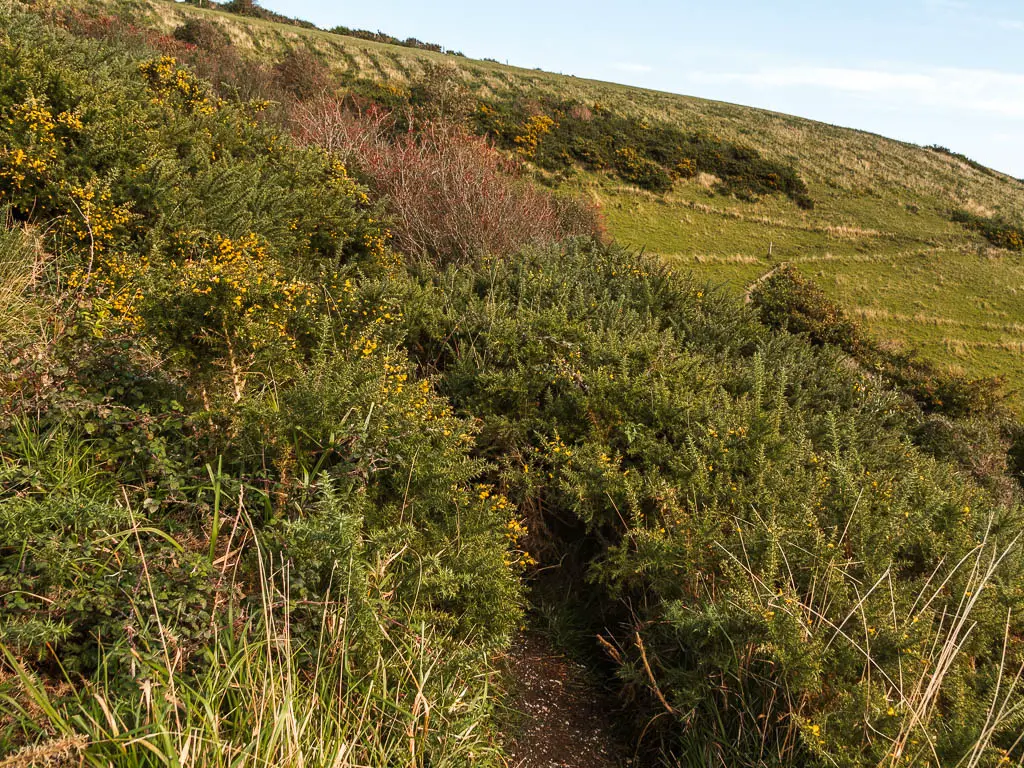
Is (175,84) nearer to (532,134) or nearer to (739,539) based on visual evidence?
(739,539)

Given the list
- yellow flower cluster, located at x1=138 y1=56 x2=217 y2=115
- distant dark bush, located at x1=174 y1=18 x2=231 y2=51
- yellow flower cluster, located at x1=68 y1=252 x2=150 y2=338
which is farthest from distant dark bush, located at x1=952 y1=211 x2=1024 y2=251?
yellow flower cluster, located at x1=68 y1=252 x2=150 y2=338

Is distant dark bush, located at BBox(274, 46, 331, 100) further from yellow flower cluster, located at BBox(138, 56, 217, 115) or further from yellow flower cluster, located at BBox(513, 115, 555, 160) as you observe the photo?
yellow flower cluster, located at BBox(138, 56, 217, 115)

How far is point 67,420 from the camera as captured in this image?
2.68 m

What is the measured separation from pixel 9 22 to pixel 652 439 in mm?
7800

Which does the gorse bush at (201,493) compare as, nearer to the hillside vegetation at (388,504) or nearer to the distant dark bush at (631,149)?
the hillside vegetation at (388,504)

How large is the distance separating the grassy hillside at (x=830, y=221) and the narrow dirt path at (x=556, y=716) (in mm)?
9968

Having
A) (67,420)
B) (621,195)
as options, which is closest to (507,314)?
(67,420)

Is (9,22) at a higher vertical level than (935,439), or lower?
higher

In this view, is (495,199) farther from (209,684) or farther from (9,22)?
(209,684)

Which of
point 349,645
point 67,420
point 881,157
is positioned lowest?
point 349,645

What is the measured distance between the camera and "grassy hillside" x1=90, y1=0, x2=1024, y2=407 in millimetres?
18047

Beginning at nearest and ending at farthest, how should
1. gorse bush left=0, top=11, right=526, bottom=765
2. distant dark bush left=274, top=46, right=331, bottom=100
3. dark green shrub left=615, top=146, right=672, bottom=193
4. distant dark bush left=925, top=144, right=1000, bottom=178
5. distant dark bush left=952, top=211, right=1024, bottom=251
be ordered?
gorse bush left=0, top=11, right=526, bottom=765 < distant dark bush left=274, top=46, right=331, bottom=100 < dark green shrub left=615, top=146, right=672, bottom=193 < distant dark bush left=952, top=211, right=1024, bottom=251 < distant dark bush left=925, top=144, right=1000, bottom=178

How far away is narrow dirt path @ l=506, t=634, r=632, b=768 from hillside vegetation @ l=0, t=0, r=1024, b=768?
0.15 meters

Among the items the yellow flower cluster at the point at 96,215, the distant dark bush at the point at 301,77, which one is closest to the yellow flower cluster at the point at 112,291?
the yellow flower cluster at the point at 96,215
